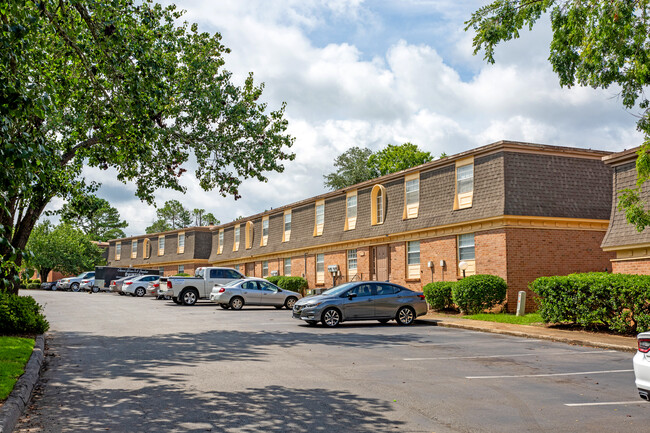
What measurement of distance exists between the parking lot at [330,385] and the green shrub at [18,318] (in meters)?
0.58

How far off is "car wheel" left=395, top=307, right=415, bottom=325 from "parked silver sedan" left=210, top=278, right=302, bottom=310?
377 inches

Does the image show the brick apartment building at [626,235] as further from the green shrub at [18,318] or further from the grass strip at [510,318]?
the green shrub at [18,318]

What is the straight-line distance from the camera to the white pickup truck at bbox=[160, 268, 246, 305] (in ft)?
103

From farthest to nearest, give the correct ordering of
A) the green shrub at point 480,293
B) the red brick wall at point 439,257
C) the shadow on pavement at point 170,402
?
1. the red brick wall at point 439,257
2. the green shrub at point 480,293
3. the shadow on pavement at point 170,402

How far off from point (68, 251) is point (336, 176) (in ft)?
105

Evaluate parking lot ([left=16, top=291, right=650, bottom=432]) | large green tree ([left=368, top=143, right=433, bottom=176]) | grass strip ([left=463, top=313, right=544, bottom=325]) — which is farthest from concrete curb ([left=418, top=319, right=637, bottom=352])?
large green tree ([left=368, top=143, right=433, bottom=176])

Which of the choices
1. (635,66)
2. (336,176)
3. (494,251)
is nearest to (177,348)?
(635,66)

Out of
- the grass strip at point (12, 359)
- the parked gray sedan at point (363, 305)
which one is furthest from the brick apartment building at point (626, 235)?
the grass strip at point (12, 359)

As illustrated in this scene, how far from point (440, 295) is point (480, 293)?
2389 millimetres

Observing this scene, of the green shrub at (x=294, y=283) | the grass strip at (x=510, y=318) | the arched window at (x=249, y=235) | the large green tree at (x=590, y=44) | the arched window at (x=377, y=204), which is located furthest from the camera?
the arched window at (x=249, y=235)

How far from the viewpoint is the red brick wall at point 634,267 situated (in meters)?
17.2

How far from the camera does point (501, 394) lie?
8.40 metres

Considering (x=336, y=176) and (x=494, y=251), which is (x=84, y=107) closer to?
(x=494, y=251)

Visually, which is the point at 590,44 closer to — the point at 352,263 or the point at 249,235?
the point at 352,263
